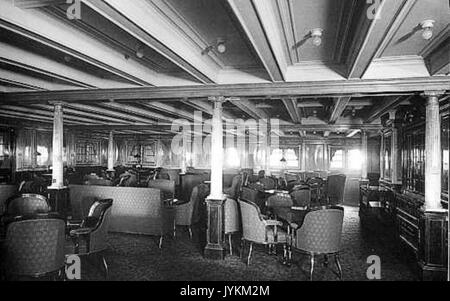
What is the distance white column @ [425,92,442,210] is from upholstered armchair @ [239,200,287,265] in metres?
2.02

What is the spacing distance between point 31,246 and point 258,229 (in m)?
2.84

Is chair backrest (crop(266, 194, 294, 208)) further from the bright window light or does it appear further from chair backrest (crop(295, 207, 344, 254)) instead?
the bright window light

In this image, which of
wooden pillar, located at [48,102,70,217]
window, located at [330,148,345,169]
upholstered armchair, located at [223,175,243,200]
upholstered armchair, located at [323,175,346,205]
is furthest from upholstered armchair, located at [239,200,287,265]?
window, located at [330,148,345,169]

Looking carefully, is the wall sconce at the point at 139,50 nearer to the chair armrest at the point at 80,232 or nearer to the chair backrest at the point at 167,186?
the chair armrest at the point at 80,232

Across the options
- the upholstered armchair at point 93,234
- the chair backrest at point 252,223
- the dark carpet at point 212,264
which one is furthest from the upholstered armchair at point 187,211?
the upholstered armchair at point 93,234

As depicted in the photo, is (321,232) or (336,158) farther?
(336,158)

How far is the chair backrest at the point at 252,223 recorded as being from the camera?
475cm

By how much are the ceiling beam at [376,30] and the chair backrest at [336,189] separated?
24.6 feet

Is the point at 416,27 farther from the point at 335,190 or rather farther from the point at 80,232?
the point at 335,190

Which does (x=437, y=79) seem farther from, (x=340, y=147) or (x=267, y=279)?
(x=340, y=147)

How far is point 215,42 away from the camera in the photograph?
12.9 ft

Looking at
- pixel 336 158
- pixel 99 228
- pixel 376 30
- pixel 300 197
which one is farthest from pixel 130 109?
pixel 336 158

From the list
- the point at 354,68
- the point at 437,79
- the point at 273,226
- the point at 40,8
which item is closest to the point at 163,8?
the point at 40,8
